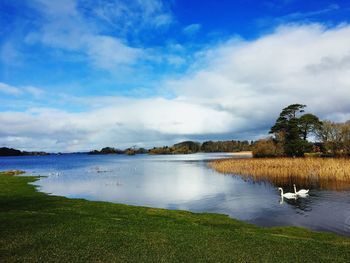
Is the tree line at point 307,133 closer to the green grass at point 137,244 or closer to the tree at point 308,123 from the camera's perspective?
the tree at point 308,123

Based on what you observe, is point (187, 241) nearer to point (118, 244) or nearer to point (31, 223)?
point (118, 244)

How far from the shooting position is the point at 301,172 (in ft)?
164

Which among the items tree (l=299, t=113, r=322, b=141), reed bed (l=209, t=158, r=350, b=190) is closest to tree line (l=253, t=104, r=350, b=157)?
tree (l=299, t=113, r=322, b=141)

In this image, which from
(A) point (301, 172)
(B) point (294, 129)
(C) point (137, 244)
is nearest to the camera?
(C) point (137, 244)

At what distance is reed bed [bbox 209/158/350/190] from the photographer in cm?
4166

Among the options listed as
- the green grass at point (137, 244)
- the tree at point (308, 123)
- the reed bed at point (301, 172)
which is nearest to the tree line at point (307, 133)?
the tree at point (308, 123)

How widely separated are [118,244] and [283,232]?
10992mm

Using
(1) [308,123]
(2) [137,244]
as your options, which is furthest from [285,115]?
(2) [137,244]

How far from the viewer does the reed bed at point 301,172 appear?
41.7 metres

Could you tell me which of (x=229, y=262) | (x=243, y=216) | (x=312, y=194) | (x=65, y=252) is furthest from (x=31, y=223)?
(x=312, y=194)

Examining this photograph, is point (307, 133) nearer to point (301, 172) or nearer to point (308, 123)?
point (308, 123)

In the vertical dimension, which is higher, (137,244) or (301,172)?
(301,172)

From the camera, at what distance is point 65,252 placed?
11266 mm

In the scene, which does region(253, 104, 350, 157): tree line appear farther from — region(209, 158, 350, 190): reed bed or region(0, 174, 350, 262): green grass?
region(0, 174, 350, 262): green grass
